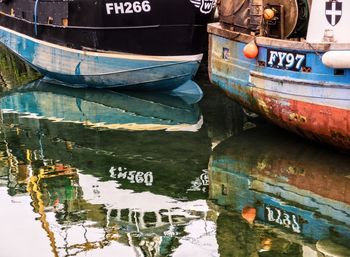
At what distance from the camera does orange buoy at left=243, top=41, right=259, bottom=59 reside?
985 cm


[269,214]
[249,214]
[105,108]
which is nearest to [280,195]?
[269,214]

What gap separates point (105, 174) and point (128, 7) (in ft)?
15.6

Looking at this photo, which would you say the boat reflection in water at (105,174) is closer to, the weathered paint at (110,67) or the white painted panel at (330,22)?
the weathered paint at (110,67)

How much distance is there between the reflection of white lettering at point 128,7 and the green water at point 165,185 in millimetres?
1754

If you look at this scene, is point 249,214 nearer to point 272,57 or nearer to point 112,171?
point 112,171

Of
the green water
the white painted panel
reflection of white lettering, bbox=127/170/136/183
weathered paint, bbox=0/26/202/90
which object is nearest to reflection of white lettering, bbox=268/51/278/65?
the white painted panel

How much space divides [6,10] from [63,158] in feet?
24.5

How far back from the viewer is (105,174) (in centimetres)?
951

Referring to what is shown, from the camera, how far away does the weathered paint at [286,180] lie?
7816 millimetres

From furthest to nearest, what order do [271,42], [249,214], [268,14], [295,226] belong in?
[268,14] → [271,42] → [249,214] → [295,226]

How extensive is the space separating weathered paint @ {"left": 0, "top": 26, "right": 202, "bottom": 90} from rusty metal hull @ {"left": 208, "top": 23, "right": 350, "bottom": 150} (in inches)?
104

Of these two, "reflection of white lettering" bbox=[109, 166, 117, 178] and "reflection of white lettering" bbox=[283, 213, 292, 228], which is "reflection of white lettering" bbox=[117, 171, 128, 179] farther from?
"reflection of white lettering" bbox=[283, 213, 292, 228]

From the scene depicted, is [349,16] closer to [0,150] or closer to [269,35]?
[269,35]

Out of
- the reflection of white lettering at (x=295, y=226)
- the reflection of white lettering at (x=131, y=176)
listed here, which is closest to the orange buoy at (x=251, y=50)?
the reflection of white lettering at (x=131, y=176)
